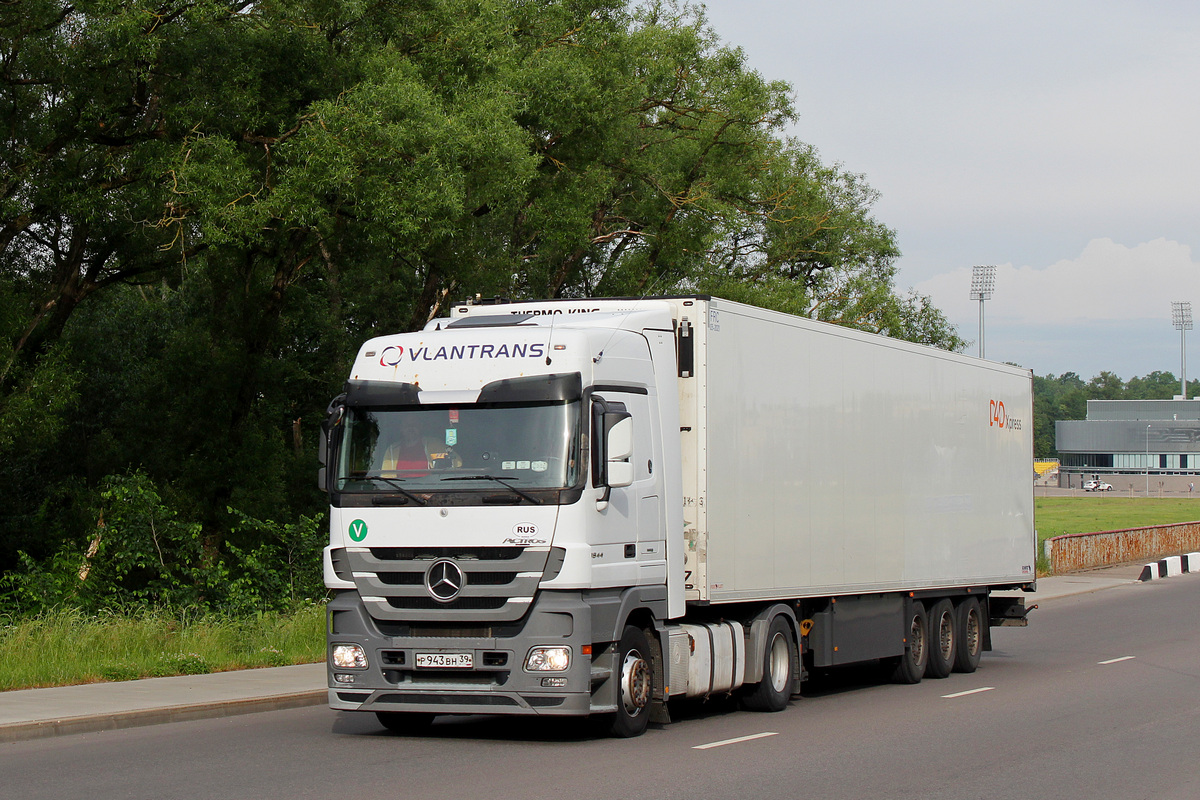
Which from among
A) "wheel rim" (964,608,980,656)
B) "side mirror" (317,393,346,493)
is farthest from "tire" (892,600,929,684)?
"side mirror" (317,393,346,493)

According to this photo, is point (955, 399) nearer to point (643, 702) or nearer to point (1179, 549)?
point (643, 702)

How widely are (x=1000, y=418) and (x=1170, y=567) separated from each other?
23070 millimetres

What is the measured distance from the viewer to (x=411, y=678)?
36.2 ft

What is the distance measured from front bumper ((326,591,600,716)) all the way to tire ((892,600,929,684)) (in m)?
6.88

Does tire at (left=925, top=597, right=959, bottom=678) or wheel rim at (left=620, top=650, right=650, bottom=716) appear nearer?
wheel rim at (left=620, top=650, right=650, bottom=716)

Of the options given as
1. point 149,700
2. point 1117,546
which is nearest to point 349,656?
point 149,700

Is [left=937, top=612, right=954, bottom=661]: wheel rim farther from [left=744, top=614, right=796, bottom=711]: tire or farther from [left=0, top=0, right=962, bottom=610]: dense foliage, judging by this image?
[left=0, top=0, right=962, bottom=610]: dense foliage

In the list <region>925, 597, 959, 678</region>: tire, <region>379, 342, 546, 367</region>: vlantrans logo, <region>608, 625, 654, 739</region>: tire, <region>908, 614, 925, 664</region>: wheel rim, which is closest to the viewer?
→ <region>379, 342, 546, 367</region>: vlantrans logo

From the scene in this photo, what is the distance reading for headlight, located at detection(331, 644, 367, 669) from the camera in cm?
1115

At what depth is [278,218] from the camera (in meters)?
19.3

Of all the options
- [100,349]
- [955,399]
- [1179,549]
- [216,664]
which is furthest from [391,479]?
[1179,549]

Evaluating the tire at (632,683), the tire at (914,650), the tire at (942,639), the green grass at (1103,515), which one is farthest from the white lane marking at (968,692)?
the green grass at (1103,515)

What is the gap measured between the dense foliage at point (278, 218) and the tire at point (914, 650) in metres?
8.46

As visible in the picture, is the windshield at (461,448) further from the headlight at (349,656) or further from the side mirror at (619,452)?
the headlight at (349,656)
